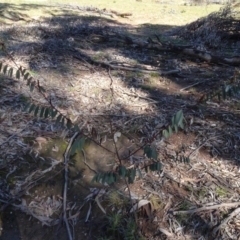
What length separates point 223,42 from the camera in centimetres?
678

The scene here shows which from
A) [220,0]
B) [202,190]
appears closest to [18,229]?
[202,190]

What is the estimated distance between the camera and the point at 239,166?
275 cm

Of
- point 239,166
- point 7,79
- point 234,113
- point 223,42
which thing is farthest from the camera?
point 223,42

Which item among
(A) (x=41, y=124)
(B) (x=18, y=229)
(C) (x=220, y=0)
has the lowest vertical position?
(C) (x=220, y=0)

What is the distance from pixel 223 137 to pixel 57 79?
2.34 meters

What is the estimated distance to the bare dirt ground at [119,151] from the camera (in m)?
2.27

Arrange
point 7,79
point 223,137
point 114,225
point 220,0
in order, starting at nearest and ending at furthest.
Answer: point 114,225, point 223,137, point 7,79, point 220,0

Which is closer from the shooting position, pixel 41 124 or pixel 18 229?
pixel 18 229

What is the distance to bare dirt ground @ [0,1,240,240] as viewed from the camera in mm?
2273

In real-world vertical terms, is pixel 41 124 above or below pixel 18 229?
above

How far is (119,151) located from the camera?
2895 mm

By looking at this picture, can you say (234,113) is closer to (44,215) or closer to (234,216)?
(234,216)

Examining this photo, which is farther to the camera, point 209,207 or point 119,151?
point 119,151

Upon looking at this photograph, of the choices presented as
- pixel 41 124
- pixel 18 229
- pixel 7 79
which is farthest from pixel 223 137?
pixel 7 79
